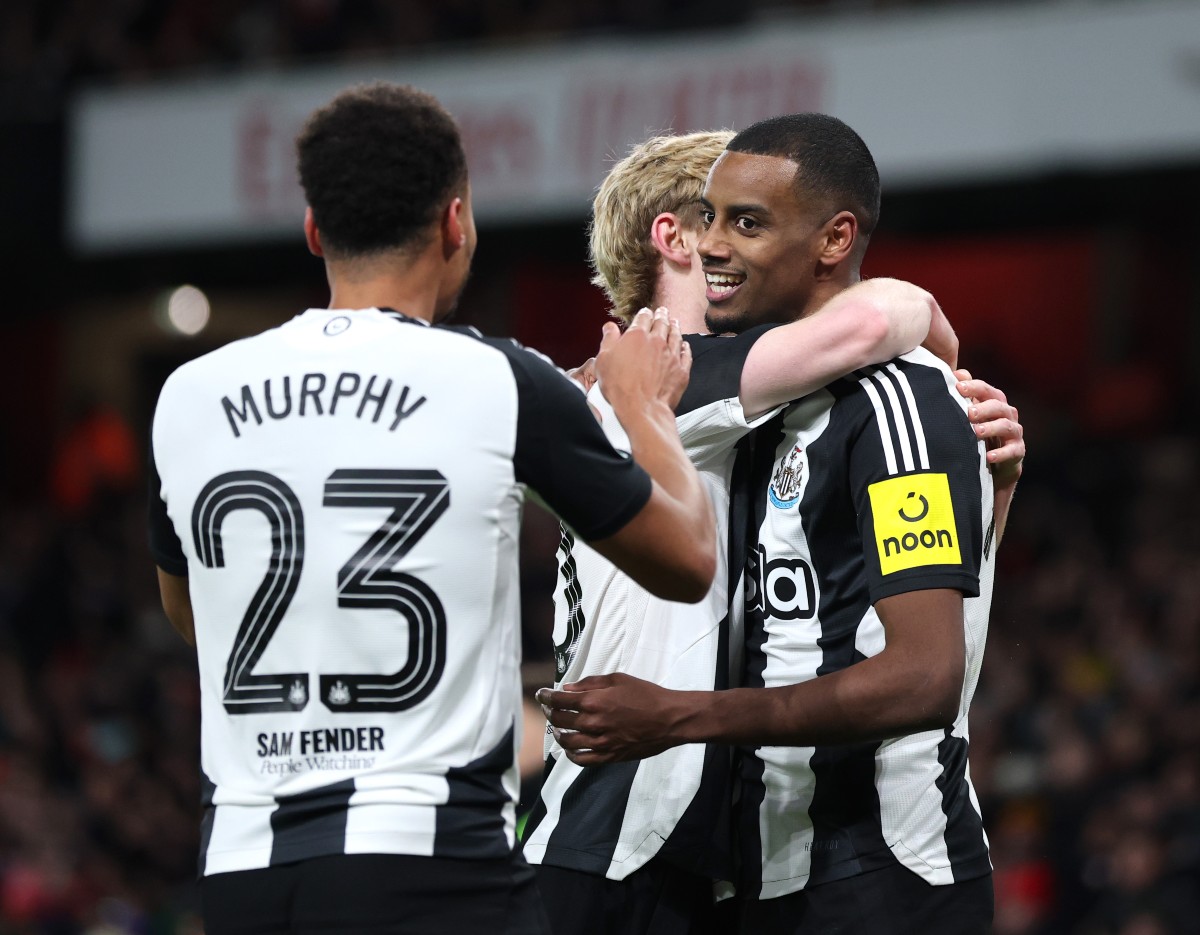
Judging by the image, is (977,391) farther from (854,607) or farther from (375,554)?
(375,554)

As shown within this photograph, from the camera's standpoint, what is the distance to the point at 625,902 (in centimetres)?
297

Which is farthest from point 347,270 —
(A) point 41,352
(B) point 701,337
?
(A) point 41,352

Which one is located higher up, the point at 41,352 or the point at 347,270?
the point at 347,270

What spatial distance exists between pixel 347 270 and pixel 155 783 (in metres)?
9.38

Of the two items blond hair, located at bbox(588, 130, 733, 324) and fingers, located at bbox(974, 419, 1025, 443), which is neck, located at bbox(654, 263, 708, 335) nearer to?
blond hair, located at bbox(588, 130, 733, 324)

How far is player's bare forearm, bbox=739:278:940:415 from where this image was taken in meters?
2.83

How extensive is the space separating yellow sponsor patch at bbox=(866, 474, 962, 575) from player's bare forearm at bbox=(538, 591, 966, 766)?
6cm

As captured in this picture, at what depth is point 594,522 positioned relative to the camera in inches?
94.1

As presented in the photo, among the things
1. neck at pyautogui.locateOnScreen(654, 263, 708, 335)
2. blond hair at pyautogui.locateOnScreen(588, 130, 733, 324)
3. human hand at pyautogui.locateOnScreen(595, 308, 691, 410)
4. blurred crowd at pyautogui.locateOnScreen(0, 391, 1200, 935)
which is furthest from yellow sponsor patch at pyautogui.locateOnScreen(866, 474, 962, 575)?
blurred crowd at pyautogui.locateOnScreen(0, 391, 1200, 935)

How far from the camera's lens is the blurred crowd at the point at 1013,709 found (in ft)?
25.1

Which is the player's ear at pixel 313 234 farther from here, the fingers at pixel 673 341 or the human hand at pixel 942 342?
the human hand at pixel 942 342

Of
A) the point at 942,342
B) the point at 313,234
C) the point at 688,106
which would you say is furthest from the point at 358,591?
the point at 688,106

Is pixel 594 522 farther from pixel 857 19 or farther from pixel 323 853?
pixel 857 19

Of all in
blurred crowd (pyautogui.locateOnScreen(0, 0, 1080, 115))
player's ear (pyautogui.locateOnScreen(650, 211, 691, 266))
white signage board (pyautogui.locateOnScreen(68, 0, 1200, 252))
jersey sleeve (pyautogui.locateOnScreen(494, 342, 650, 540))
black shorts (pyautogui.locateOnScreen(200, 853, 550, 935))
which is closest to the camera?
black shorts (pyautogui.locateOnScreen(200, 853, 550, 935))
